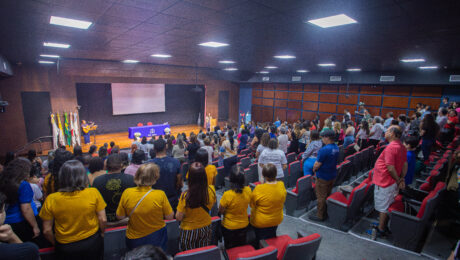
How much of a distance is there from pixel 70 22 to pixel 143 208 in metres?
3.23

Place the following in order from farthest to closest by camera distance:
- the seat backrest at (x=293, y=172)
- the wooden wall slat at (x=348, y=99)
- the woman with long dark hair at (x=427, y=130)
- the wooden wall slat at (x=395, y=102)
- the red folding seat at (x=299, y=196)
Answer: the wooden wall slat at (x=348, y=99) < the wooden wall slat at (x=395, y=102) < the woman with long dark hair at (x=427, y=130) < the seat backrest at (x=293, y=172) < the red folding seat at (x=299, y=196)

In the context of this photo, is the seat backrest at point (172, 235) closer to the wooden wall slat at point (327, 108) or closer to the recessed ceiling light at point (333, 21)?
the recessed ceiling light at point (333, 21)

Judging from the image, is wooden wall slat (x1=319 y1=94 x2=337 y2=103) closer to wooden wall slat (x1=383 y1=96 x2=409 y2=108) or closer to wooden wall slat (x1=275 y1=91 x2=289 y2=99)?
wooden wall slat (x1=275 y1=91 x2=289 y2=99)

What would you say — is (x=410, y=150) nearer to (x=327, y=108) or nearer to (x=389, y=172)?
(x=389, y=172)

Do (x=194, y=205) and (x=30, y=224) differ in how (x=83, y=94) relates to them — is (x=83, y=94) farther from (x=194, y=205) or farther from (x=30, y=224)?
(x=194, y=205)

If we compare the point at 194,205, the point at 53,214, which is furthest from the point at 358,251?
the point at 53,214

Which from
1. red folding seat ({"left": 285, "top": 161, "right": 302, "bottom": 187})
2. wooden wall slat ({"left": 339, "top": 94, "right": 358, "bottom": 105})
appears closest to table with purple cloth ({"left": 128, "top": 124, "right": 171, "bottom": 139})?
red folding seat ({"left": 285, "top": 161, "right": 302, "bottom": 187})

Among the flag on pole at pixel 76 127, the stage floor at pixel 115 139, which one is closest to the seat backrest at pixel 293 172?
the stage floor at pixel 115 139

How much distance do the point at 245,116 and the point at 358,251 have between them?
13.5 m

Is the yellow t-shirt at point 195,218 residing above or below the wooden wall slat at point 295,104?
below

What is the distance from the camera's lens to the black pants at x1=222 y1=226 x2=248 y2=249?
2.24 m

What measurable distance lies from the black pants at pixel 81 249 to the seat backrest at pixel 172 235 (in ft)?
2.15

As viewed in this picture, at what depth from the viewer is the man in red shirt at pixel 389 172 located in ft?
9.39

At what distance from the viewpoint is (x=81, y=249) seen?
6.22ft
